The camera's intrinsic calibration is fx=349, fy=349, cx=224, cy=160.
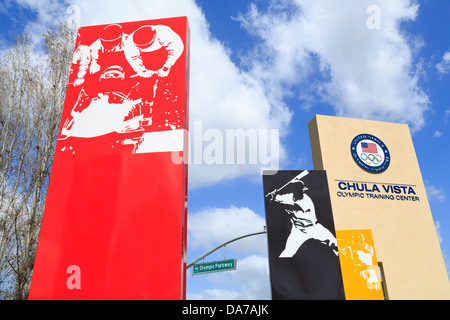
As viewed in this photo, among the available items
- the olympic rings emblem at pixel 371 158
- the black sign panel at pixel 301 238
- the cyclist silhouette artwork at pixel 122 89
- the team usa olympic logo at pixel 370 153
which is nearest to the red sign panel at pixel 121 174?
the cyclist silhouette artwork at pixel 122 89

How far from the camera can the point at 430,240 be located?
17.5 meters

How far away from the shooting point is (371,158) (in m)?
18.5

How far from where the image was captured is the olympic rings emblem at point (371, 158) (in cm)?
1833

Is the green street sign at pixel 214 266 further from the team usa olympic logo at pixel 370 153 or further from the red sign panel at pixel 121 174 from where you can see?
the team usa olympic logo at pixel 370 153

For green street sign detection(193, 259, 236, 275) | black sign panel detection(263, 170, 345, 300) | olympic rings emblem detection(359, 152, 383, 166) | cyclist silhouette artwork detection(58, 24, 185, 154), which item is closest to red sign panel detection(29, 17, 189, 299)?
cyclist silhouette artwork detection(58, 24, 185, 154)

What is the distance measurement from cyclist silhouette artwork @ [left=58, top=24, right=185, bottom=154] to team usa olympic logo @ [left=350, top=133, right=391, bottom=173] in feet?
41.9

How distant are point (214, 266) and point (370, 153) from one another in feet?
34.6

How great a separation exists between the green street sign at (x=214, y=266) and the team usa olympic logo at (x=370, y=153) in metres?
8.80

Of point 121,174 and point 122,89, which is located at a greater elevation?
point 122,89

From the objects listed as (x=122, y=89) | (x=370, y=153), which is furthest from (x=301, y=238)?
(x=370, y=153)

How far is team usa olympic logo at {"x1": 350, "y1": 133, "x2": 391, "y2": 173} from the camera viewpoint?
18156mm

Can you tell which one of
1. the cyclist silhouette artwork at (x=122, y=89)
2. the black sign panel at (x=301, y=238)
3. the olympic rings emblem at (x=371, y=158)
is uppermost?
the olympic rings emblem at (x=371, y=158)

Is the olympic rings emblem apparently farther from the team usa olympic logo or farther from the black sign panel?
the black sign panel

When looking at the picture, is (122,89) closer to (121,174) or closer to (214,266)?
(121,174)
